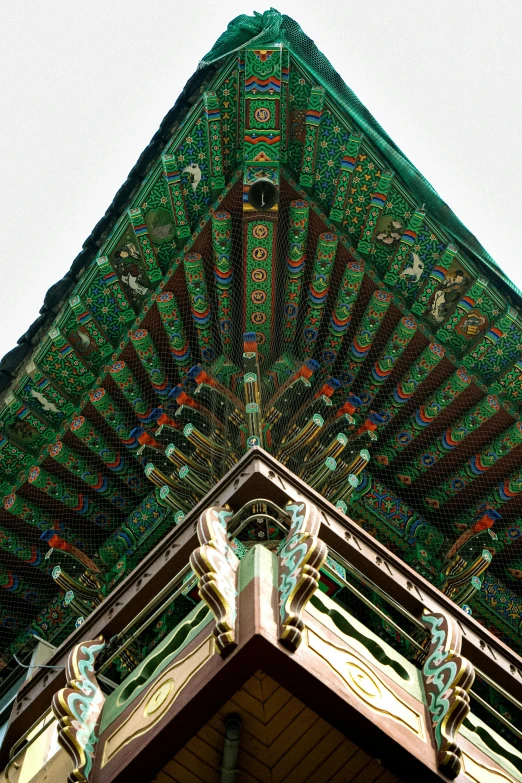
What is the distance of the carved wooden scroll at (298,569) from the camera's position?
14.9 feet

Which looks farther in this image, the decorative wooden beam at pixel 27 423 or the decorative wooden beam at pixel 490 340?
the decorative wooden beam at pixel 27 423

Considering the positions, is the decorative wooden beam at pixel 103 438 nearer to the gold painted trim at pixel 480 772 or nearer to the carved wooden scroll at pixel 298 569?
the carved wooden scroll at pixel 298 569

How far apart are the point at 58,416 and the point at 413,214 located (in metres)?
3.17

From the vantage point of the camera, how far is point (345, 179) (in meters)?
8.26

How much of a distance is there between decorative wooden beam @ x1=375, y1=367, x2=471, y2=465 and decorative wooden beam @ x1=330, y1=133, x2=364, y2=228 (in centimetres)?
146

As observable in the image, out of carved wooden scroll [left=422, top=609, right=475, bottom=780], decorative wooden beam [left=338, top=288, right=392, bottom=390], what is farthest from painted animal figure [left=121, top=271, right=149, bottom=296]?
carved wooden scroll [left=422, top=609, right=475, bottom=780]

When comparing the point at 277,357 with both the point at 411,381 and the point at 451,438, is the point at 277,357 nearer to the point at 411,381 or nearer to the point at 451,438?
the point at 411,381

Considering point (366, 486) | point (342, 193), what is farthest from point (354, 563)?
point (342, 193)

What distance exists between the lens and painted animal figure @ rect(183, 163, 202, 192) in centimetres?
845

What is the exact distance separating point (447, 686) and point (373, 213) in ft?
13.9

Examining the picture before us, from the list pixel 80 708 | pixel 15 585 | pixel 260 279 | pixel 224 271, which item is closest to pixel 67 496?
pixel 15 585

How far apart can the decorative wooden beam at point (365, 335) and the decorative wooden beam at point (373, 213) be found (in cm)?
34

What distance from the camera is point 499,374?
8.43 meters

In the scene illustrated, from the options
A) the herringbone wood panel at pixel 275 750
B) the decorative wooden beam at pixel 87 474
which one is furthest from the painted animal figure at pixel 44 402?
the herringbone wood panel at pixel 275 750
